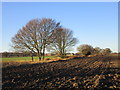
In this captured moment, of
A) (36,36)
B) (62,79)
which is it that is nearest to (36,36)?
(36,36)

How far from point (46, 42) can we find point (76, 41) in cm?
1540

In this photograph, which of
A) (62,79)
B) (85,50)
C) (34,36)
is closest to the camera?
(62,79)

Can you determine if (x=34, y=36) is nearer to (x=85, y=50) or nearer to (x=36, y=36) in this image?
(x=36, y=36)

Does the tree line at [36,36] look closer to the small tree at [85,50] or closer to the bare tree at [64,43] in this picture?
the bare tree at [64,43]

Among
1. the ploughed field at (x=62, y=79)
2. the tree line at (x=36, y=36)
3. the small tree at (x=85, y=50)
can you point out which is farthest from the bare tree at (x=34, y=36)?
the small tree at (x=85, y=50)

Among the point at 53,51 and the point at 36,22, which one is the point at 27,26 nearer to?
the point at 36,22

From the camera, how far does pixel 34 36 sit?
3047cm

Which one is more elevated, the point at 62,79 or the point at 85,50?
the point at 85,50

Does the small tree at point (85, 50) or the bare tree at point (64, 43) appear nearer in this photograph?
the bare tree at point (64, 43)

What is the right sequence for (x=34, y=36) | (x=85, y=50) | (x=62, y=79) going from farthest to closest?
(x=85, y=50) < (x=34, y=36) < (x=62, y=79)

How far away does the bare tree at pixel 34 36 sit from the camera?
3031cm

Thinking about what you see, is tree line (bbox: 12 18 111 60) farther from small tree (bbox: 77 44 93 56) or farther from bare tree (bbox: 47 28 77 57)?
small tree (bbox: 77 44 93 56)

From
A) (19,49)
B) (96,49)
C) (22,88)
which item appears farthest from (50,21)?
(96,49)

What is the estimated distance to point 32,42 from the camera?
3080cm
